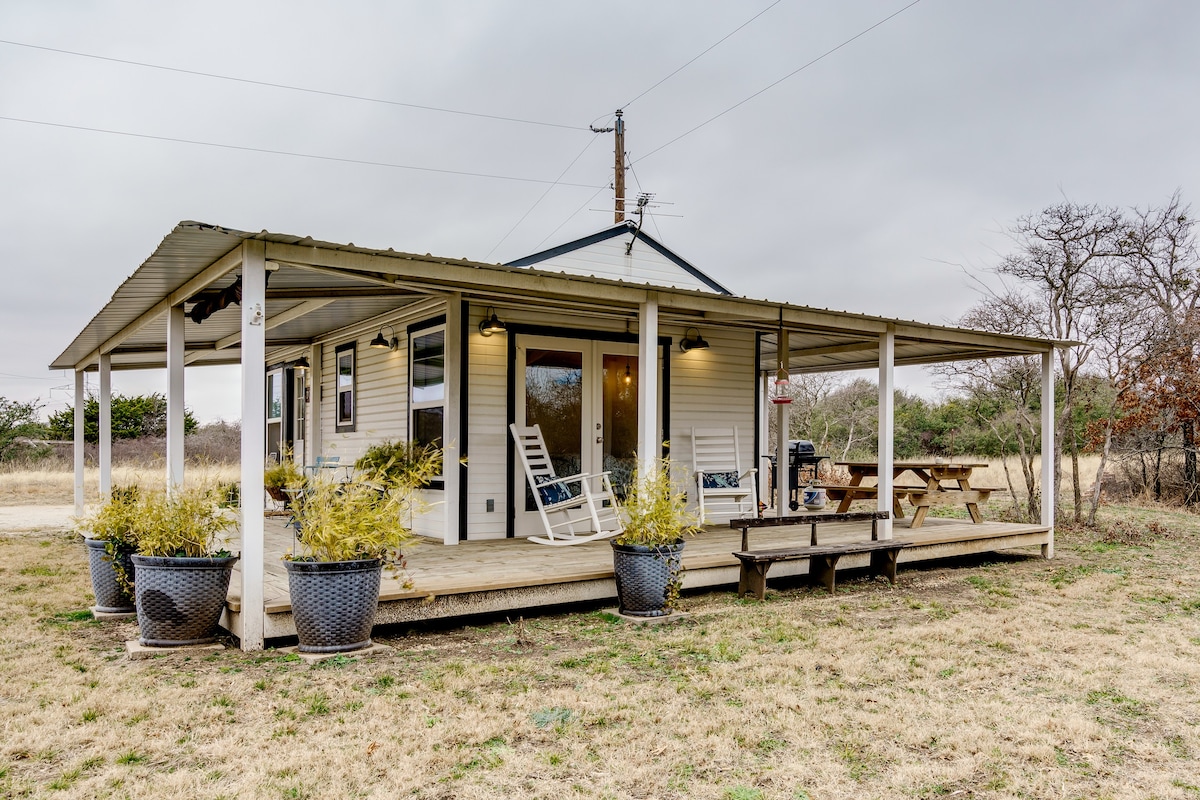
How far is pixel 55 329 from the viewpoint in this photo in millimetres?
21703

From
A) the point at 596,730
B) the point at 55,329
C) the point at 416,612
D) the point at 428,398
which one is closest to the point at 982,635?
the point at 596,730

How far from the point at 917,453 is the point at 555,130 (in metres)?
12.0

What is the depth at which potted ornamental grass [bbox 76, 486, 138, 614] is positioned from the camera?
16.3ft

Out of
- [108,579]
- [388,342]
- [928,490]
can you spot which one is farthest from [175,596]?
[928,490]

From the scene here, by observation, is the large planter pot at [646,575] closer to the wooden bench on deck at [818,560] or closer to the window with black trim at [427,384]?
the wooden bench on deck at [818,560]

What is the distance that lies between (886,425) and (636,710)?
462cm

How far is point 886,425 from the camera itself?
7.27 m

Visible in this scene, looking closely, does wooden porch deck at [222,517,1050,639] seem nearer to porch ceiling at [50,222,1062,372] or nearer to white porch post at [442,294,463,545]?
white porch post at [442,294,463,545]

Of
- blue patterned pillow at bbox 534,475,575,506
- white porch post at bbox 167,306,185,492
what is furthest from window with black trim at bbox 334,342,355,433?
white porch post at bbox 167,306,185,492

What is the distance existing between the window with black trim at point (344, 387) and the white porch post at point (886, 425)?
531cm

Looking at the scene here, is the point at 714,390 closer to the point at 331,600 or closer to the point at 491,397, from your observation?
the point at 491,397

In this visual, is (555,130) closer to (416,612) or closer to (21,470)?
(21,470)

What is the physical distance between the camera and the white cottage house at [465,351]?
463 centimetres

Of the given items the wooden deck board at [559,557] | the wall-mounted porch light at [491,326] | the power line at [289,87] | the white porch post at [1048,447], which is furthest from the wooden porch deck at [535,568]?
the power line at [289,87]
